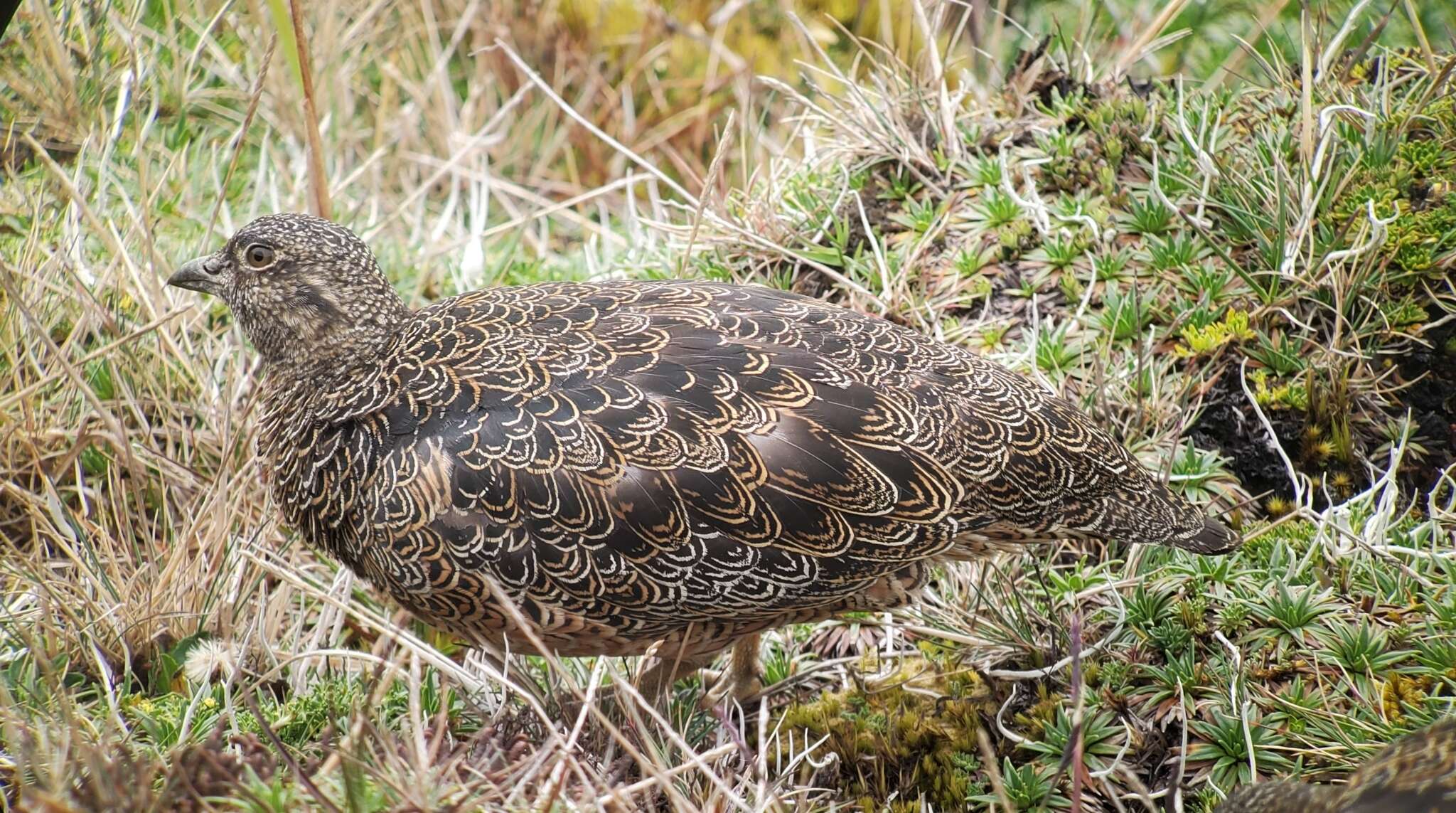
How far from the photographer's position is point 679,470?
3242 millimetres

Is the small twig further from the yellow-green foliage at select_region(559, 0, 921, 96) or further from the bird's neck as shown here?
the yellow-green foliage at select_region(559, 0, 921, 96)

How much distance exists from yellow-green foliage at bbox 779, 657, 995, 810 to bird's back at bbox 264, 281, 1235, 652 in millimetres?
475

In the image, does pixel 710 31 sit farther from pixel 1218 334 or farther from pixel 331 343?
pixel 331 343

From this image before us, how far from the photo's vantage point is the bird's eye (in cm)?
377

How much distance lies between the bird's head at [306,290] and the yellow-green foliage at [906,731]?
1764 mm

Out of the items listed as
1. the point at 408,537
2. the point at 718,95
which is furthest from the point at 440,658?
the point at 718,95

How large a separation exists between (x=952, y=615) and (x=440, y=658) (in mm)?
1735

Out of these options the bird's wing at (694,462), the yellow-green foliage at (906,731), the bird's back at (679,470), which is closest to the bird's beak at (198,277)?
the bird's back at (679,470)

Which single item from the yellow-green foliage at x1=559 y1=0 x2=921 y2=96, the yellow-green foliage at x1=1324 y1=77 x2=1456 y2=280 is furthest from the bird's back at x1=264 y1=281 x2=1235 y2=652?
the yellow-green foliage at x1=559 y1=0 x2=921 y2=96

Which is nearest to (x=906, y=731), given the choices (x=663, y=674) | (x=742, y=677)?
(x=742, y=677)

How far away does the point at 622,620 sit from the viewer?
3.35m

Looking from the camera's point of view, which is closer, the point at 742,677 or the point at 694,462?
the point at 694,462

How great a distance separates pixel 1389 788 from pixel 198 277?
3.49 meters

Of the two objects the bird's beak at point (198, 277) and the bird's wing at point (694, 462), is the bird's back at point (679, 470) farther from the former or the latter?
the bird's beak at point (198, 277)
